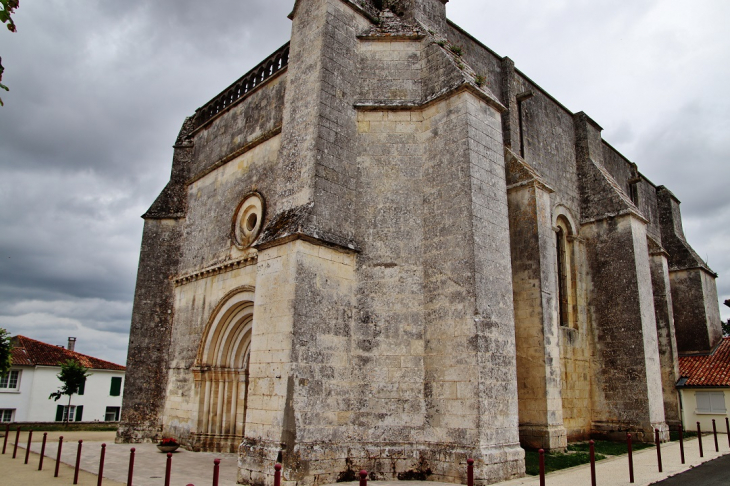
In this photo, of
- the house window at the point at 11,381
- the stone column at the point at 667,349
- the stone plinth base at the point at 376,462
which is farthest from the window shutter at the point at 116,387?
the stone column at the point at 667,349

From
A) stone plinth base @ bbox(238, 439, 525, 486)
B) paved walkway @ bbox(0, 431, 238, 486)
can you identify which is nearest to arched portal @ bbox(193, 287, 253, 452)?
paved walkway @ bbox(0, 431, 238, 486)

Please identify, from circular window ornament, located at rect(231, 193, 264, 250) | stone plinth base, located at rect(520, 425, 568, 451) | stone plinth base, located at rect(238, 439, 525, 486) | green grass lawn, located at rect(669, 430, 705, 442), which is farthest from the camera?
green grass lawn, located at rect(669, 430, 705, 442)

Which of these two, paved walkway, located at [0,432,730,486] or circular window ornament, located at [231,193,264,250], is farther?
circular window ornament, located at [231,193,264,250]

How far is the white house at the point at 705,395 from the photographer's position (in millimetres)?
15117

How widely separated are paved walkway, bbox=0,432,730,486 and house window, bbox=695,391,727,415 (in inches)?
155

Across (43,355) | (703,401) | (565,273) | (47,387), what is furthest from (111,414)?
(703,401)

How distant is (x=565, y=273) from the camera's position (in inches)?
535

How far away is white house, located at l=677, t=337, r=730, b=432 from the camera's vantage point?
15.1 m

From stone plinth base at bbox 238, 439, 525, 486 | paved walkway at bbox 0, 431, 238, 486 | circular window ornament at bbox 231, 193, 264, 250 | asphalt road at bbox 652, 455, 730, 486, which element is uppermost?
circular window ornament at bbox 231, 193, 264, 250

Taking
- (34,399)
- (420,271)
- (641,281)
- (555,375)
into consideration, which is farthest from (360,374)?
(34,399)

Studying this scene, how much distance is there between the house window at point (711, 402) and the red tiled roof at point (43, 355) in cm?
2869

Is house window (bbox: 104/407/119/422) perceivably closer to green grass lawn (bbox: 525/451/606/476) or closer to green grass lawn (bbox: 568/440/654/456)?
green grass lawn (bbox: 568/440/654/456)

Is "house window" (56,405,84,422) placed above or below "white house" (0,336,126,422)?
below

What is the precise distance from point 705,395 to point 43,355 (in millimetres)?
32459
